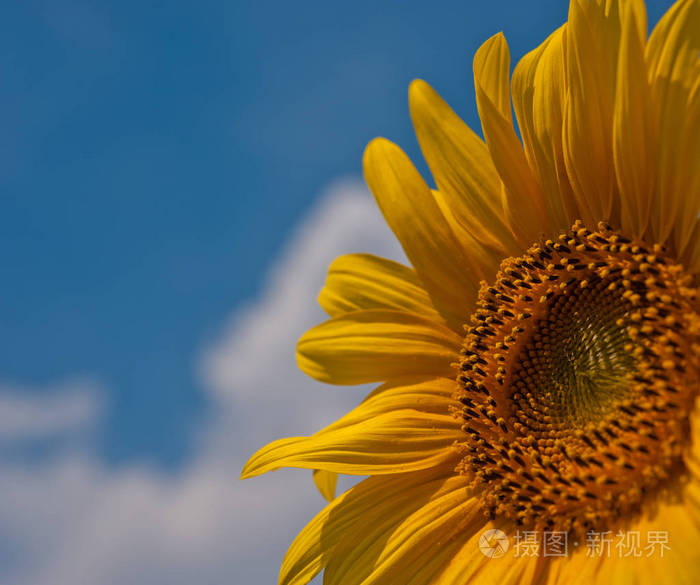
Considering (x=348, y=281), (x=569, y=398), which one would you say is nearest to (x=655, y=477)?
(x=569, y=398)

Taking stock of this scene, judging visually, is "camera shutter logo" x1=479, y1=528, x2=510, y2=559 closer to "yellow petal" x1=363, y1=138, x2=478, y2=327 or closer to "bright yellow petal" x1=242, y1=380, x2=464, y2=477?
"bright yellow petal" x1=242, y1=380, x2=464, y2=477

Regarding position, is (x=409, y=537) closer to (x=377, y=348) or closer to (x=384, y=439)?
(x=384, y=439)

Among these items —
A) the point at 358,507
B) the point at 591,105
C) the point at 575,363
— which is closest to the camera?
the point at 591,105

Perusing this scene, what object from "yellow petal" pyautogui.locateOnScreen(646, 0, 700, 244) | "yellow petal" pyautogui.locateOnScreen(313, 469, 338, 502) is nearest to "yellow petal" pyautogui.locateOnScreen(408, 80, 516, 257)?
"yellow petal" pyautogui.locateOnScreen(646, 0, 700, 244)

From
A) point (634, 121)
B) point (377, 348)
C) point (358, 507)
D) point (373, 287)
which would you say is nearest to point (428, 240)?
point (373, 287)

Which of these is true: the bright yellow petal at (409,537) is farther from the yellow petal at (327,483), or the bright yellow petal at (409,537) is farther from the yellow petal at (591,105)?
the yellow petal at (591,105)
